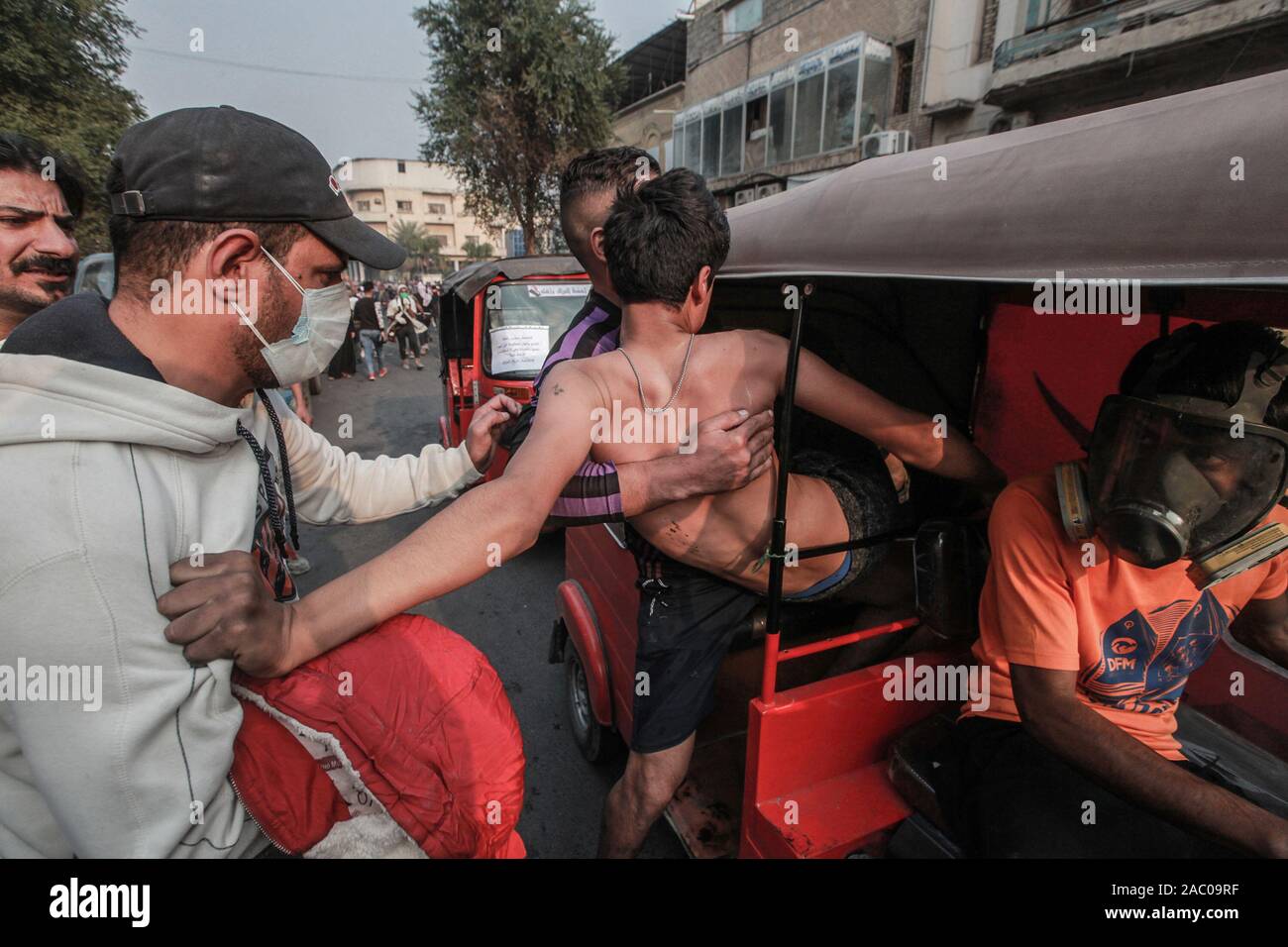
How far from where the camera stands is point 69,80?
10430 millimetres

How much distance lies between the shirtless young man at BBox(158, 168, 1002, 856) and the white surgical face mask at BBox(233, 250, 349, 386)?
45 centimetres

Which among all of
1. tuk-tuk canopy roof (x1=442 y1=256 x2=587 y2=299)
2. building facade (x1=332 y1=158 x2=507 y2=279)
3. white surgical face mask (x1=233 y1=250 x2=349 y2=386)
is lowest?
white surgical face mask (x1=233 y1=250 x2=349 y2=386)

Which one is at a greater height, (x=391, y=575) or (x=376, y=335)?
(x=376, y=335)

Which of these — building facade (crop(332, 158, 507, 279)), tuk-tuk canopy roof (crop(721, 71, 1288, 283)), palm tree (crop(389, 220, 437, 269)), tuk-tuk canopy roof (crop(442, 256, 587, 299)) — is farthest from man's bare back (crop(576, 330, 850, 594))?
building facade (crop(332, 158, 507, 279))

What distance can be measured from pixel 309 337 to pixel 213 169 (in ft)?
1.14

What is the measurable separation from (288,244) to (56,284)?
2.05 meters

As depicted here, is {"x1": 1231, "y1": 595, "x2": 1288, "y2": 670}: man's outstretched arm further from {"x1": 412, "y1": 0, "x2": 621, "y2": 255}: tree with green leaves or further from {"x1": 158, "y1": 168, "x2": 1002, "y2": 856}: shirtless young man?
{"x1": 412, "y1": 0, "x2": 621, "y2": 255}: tree with green leaves

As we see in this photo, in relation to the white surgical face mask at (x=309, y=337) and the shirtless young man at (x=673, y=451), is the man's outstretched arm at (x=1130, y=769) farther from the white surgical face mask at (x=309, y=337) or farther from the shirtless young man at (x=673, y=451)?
the white surgical face mask at (x=309, y=337)

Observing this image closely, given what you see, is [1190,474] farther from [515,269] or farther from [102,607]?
[515,269]

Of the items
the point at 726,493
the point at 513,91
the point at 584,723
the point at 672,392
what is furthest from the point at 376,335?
the point at 726,493

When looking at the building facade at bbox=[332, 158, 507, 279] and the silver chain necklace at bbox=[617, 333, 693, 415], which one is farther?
the building facade at bbox=[332, 158, 507, 279]

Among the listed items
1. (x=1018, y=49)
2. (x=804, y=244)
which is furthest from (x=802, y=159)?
(x=804, y=244)

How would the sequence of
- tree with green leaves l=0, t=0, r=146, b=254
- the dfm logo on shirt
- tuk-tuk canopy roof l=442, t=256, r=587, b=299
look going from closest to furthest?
the dfm logo on shirt
tuk-tuk canopy roof l=442, t=256, r=587, b=299
tree with green leaves l=0, t=0, r=146, b=254

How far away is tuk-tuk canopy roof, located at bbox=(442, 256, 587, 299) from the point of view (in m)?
5.80
